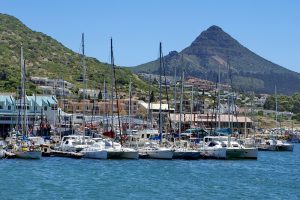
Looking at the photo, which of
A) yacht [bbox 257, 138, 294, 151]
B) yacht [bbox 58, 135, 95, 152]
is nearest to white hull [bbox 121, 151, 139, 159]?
yacht [bbox 58, 135, 95, 152]

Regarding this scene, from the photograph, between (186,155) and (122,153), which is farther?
(186,155)

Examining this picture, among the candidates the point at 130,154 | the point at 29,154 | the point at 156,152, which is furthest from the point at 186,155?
the point at 29,154

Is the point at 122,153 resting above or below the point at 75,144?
below

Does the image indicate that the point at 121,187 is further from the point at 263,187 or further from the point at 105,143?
the point at 105,143

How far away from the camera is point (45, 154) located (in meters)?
78.4

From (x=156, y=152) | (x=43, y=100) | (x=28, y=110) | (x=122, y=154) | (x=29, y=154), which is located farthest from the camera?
(x=43, y=100)

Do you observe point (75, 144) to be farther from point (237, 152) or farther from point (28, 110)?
point (28, 110)

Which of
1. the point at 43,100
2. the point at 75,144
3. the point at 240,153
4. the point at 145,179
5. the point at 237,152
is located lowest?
the point at 145,179

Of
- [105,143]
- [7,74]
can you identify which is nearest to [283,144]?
[105,143]

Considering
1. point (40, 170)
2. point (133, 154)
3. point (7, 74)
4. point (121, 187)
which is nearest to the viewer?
point (121, 187)

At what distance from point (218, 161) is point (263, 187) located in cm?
2245

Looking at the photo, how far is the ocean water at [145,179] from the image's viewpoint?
4972cm

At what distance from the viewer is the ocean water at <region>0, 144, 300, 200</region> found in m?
49.7

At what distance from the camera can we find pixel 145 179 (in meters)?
58.7
